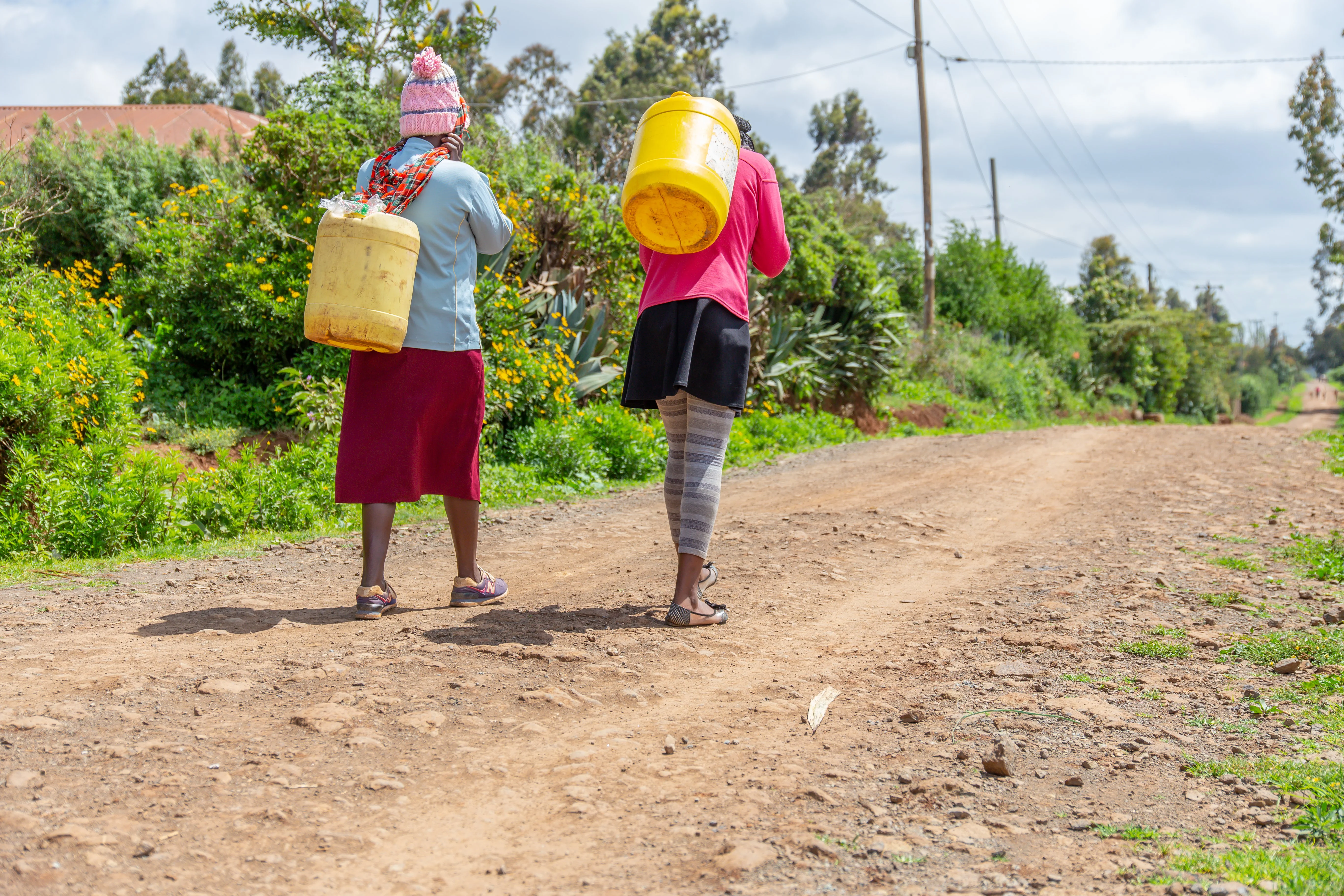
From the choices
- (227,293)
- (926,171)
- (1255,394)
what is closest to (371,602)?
(227,293)

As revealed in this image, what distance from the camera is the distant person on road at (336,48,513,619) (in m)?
3.74

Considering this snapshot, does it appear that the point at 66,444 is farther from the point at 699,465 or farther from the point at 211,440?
the point at 699,465

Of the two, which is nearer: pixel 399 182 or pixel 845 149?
pixel 399 182

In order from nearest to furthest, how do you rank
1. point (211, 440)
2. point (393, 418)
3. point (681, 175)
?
point (681, 175) → point (393, 418) → point (211, 440)

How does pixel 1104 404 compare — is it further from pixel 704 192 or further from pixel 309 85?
pixel 704 192

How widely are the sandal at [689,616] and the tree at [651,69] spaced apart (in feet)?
97.7

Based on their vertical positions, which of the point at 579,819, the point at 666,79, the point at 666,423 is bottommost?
the point at 579,819

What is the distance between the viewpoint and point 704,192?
11.3 ft

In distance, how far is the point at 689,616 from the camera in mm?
3814

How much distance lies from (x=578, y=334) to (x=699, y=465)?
6.01 m

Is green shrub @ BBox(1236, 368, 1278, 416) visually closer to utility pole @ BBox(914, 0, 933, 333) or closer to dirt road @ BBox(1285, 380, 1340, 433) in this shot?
dirt road @ BBox(1285, 380, 1340, 433)

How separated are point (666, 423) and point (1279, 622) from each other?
256cm

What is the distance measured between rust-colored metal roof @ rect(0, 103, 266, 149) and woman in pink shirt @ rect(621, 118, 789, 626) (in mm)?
16265

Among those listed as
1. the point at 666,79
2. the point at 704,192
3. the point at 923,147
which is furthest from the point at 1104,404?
the point at 704,192
